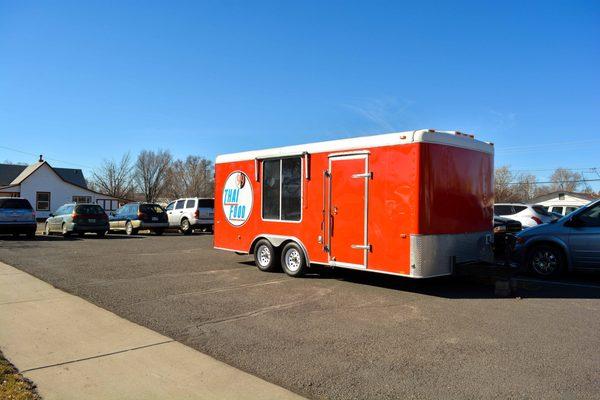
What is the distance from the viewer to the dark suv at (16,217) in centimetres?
1919

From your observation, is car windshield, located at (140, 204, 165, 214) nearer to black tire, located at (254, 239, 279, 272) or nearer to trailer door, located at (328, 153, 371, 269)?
black tire, located at (254, 239, 279, 272)

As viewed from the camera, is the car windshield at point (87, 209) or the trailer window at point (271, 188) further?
the car windshield at point (87, 209)

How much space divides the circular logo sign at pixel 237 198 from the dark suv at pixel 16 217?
12.4 metres

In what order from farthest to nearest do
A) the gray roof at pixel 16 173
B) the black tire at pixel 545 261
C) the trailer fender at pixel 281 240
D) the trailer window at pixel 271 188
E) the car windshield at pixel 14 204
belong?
the gray roof at pixel 16 173
the car windshield at pixel 14 204
the trailer window at pixel 271 188
the black tire at pixel 545 261
the trailer fender at pixel 281 240

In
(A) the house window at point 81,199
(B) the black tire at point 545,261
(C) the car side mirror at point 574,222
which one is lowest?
(B) the black tire at point 545,261

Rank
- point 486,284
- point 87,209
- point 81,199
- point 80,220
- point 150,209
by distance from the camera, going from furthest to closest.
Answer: point 81,199, point 150,209, point 87,209, point 80,220, point 486,284

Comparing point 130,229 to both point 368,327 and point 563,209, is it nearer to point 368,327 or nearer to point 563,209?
point 368,327

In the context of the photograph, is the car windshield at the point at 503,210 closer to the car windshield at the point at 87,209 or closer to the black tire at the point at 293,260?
the black tire at the point at 293,260

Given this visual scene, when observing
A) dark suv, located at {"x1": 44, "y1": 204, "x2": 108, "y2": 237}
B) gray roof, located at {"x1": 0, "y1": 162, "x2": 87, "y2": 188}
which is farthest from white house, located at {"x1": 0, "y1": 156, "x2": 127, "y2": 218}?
dark suv, located at {"x1": 44, "y1": 204, "x2": 108, "y2": 237}

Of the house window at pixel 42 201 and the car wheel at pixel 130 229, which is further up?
the house window at pixel 42 201

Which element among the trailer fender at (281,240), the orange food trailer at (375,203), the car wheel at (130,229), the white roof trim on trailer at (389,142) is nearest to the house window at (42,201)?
the car wheel at (130,229)

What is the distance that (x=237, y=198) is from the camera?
11.3m

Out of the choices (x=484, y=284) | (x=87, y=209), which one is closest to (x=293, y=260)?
(x=484, y=284)

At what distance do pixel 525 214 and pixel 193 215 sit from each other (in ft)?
50.7
